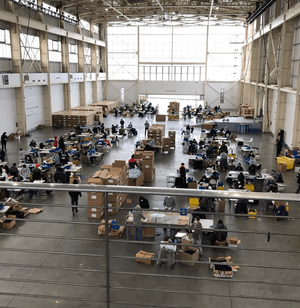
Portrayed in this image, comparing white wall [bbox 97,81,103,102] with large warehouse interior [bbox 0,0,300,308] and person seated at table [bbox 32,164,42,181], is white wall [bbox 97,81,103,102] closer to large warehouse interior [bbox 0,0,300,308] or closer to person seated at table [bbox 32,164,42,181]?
large warehouse interior [bbox 0,0,300,308]

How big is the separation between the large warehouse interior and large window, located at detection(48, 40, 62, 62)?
234mm

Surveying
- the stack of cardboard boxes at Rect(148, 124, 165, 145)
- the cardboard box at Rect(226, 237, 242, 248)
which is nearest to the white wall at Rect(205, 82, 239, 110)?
the stack of cardboard boxes at Rect(148, 124, 165, 145)

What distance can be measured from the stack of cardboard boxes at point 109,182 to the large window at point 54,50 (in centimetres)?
2267

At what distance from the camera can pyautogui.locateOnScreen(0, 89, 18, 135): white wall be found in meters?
25.9

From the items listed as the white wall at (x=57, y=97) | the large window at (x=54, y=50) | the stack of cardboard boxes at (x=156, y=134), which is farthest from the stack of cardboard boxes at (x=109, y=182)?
the large window at (x=54, y=50)

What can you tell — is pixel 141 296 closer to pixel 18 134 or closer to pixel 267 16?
pixel 18 134

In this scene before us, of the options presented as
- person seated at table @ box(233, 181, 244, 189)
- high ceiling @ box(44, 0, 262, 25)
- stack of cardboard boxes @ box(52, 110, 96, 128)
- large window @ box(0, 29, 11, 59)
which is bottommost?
person seated at table @ box(233, 181, 244, 189)

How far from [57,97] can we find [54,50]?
4694 millimetres

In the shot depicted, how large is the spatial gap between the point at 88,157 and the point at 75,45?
79.3 ft

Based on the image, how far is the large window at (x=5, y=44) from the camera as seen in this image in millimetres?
25423

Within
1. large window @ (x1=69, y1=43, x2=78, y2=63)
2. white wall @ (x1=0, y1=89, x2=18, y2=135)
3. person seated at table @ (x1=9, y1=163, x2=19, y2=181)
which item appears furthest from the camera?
large window @ (x1=69, y1=43, x2=78, y2=63)

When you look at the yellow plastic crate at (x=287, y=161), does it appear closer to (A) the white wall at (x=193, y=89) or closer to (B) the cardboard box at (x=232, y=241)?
(B) the cardboard box at (x=232, y=241)

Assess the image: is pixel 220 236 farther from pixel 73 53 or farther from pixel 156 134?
pixel 73 53

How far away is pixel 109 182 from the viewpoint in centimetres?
1312
